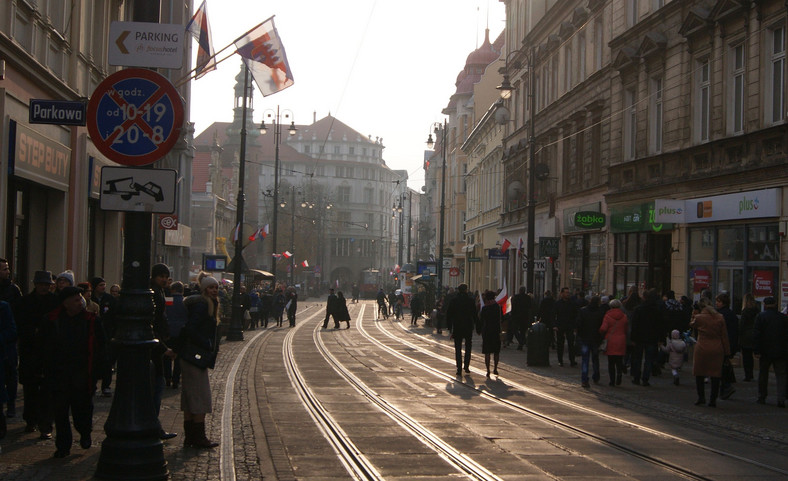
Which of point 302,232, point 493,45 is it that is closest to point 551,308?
point 493,45

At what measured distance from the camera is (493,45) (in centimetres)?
8281

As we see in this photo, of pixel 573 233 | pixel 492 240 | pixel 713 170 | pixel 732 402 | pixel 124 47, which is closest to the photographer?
pixel 124 47

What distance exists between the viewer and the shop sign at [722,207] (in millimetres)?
19328

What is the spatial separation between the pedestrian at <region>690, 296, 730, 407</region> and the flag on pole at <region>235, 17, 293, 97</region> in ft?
37.6

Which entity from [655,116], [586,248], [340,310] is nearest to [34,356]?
[655,116]

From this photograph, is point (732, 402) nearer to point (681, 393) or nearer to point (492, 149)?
point (681, 393)

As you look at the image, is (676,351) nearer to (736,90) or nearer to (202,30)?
(736,90)

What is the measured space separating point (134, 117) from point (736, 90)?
1691cm

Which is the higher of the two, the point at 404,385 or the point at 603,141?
the point at 603,141

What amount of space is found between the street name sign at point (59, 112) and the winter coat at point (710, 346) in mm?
9876

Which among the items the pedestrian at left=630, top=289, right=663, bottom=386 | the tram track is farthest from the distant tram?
the pedestrian at left=630, top=289, right=663, bottom=386

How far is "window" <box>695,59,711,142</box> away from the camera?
2284 cm

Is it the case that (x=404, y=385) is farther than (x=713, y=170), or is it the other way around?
(x=713, y=170)

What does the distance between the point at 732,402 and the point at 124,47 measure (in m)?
11.3
